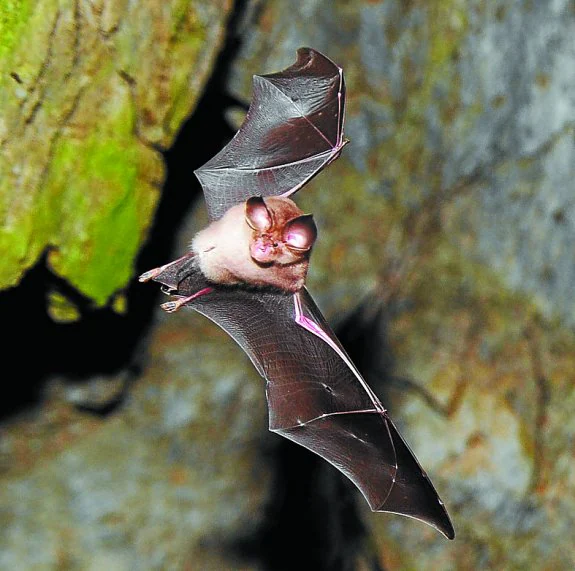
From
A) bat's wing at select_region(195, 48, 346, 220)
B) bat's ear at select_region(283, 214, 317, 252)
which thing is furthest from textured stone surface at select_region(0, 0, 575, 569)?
bat's ear at select_region(283, 214, 317, 252)

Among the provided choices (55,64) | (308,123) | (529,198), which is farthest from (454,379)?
(55,64)

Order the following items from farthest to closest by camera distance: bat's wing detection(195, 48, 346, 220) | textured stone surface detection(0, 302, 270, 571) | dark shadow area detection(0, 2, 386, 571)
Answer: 1. textured stone surface detection(0, 302, 270, 571)
2. dark shadow area detection(0, 2, 386, 571)
3. bat's wing detection(195, 48, 346, 220)

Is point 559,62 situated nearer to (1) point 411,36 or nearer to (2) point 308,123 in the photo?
(1) point 411,36

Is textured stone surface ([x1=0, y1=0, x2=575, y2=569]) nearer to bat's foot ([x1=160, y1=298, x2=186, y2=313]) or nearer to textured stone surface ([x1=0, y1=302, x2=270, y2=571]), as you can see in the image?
textured stone surface ([x1=0, y1=302, x2=270, y2=571])

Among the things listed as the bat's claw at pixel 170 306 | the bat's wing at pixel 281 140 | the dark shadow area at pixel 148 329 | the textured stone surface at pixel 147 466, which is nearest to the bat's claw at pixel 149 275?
the bat's claw at pixel 170 306

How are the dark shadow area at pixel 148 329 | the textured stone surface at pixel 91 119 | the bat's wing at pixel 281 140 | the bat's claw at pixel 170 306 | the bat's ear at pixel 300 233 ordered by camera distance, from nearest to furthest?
the bat's ear at pixel 300 233
the textured stone surface at pixel 91 119
the bat's claw at pixel 170 306
the bat's wing at pixel 281 140
the dark shadow area at pixel 148 329

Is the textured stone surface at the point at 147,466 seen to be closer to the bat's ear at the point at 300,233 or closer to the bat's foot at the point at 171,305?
the bat's foot at the point at 171,305

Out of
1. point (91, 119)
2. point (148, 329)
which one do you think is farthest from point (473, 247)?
point (91, 119)
